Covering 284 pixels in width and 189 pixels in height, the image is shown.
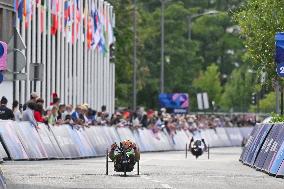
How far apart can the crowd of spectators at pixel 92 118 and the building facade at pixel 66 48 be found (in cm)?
177

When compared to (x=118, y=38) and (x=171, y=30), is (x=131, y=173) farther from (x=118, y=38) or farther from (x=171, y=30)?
(x=171, y=30)

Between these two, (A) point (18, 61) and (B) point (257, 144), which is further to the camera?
(B) point (257, 144)

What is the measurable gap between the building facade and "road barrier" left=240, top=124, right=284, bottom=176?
37.2 ft

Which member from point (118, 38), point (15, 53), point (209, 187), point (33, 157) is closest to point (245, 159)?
point (33, 157)

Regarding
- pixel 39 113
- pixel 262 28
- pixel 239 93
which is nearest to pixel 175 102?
pixel 239 93

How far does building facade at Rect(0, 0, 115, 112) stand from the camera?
46969 millimetres

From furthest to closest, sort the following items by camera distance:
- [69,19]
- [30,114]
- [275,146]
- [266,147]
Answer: [69,19], [30,114], [266,147], [275,146]

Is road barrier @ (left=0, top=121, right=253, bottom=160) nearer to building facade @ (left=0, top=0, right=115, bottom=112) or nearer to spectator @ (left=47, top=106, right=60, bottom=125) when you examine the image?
spectator @ (left=47, top=106, right=60, bottom=125)

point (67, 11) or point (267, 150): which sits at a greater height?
point (67, 11)

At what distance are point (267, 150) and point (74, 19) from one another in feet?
87.8

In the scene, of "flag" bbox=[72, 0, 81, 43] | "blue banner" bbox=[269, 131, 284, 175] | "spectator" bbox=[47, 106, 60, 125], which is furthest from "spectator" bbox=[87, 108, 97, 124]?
"blue banner" bbox=[269, 131, 284, 175]

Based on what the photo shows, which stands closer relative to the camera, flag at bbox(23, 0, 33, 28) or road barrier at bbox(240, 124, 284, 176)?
road barrier at bbox(240, 124, 284, 176)

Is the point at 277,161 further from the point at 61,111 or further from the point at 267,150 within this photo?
the point at 61,111

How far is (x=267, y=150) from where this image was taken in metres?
29.1
